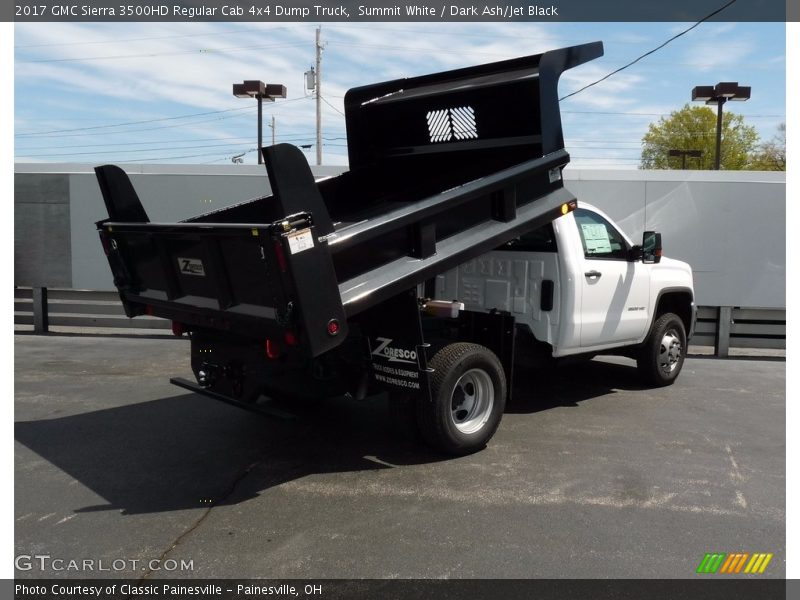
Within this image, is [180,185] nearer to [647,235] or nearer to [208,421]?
[208,421]

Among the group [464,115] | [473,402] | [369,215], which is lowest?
[473,402]

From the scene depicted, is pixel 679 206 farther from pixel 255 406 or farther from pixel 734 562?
pixel 255 406

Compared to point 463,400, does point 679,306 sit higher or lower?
higher

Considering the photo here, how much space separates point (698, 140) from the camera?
52.0 metres

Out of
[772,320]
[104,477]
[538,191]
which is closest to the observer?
[104,477]

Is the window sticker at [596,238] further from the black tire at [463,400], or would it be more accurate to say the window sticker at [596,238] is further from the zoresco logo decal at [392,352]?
the zoresco logo decal at [392,352]

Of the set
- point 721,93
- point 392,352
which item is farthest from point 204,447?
point 721,93

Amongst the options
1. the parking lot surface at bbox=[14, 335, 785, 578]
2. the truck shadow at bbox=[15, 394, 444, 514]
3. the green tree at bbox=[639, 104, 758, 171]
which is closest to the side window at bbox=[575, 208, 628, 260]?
the parking lot surface at bbox=[14, 335, 785, 578]

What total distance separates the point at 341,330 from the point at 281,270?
0.54 meters

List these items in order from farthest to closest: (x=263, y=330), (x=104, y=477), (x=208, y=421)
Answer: (x=208, y=421) → (x=104, y=477) → (x=263, y=330)

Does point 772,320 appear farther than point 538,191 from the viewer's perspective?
Yes

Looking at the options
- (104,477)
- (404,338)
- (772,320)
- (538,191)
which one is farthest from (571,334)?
(772,320)

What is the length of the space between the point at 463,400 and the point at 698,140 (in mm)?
53994

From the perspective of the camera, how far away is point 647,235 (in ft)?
23.3
